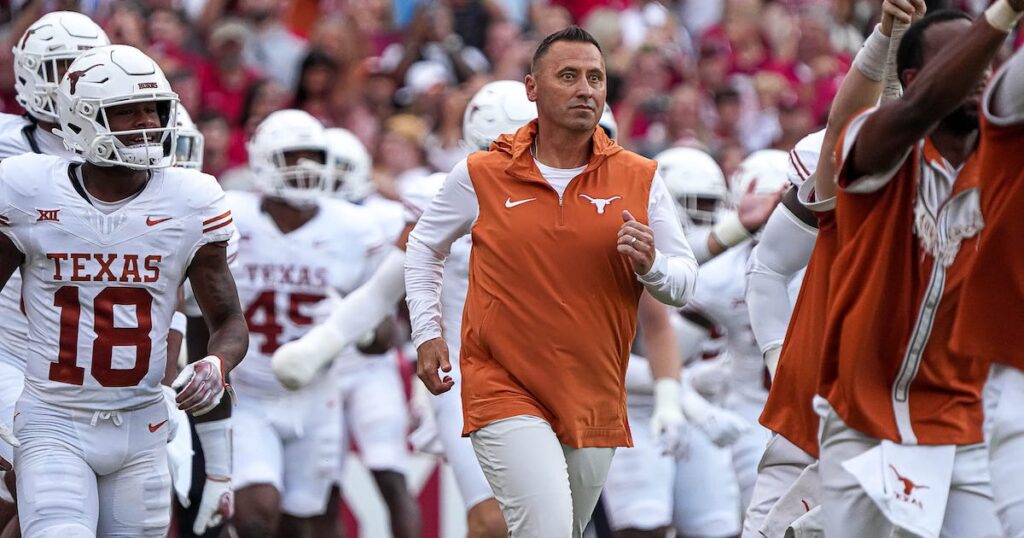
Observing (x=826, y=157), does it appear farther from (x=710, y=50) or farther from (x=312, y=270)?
(x=710, y=50)

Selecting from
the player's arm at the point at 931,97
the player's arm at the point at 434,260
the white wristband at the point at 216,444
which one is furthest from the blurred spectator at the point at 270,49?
the player's arm at the point at 931,97

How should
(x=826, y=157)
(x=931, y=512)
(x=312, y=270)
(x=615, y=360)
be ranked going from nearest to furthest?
(x=931, y=512), (x=826, y=157), (x=615, y=360), (x=312, y=270)

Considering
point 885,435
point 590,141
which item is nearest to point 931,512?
point 885,435

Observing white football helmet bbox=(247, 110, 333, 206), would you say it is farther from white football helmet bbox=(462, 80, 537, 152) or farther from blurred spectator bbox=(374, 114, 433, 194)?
blurred spectator bbox=(374, 114, 433, 194)

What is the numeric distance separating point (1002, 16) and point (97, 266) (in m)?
2.84

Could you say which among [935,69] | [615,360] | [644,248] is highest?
[935,69]

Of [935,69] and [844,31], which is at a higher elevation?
[935,69]

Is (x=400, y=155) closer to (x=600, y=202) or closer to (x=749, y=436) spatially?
(x=749, y=436)

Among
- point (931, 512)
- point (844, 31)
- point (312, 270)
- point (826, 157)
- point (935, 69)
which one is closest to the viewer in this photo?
point (935, 69)

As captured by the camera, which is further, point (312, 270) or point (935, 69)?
point (312, 270)

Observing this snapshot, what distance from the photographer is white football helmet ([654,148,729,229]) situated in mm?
8852

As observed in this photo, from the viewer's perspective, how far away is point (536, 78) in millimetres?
5812

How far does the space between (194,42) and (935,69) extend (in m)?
9.17

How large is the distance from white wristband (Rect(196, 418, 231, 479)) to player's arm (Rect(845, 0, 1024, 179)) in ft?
9.86
